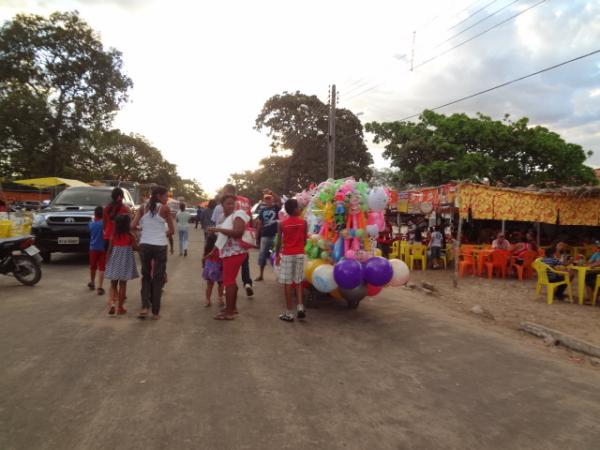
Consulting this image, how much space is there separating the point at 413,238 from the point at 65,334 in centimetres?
1277

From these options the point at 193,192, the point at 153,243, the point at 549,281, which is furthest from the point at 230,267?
the point at 193,192

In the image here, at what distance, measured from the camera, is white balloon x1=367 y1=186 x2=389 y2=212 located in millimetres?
6254

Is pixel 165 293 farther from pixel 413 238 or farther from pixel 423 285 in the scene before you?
pixel 413 238

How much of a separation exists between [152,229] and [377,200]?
320cm

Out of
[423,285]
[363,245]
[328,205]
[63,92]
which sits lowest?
[423,285]

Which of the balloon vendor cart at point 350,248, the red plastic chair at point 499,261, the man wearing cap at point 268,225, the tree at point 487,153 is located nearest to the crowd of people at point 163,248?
the balloon vendor cart at point 350,248

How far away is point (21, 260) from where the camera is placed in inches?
297

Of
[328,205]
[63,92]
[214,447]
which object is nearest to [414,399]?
[214,447]

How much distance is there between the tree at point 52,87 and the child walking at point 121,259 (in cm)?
2438

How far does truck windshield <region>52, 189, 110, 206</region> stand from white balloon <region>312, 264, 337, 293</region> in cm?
704

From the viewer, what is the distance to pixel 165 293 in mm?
7395

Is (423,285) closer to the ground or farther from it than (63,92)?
closer to the ground

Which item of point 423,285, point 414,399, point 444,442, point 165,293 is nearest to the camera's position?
point 444,442

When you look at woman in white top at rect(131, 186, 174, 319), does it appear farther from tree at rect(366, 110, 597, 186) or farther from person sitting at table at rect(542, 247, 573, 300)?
tree at rect(366, 110, 597, 186)
